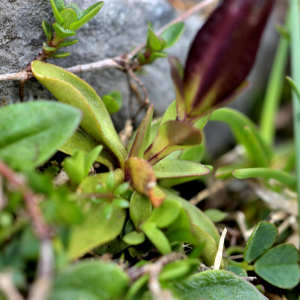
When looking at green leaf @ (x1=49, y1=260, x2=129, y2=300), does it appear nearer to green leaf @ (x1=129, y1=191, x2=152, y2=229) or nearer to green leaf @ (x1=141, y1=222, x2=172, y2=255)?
green leaf @ (x1=141, y1=222, x2=172, y2=255)

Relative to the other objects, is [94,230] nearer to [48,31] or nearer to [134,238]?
[134,238]

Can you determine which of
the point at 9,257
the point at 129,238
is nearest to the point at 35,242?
the point at 9,257

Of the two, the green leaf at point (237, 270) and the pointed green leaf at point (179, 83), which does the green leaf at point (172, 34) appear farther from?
the green leaf at point (237, 270)

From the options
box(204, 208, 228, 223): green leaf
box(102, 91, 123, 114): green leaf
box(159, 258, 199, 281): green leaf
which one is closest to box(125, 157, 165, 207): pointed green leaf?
box(159, 258, 199, 281): green leaf

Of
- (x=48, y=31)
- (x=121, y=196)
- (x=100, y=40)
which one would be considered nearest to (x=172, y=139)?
(x=121, y=196)

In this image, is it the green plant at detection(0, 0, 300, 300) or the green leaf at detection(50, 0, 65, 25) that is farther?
the green leaf at detection(50, 0, 65, 25)

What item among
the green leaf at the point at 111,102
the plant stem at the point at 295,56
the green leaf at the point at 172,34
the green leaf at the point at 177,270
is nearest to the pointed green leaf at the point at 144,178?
the green leaf at the point at 177,270
